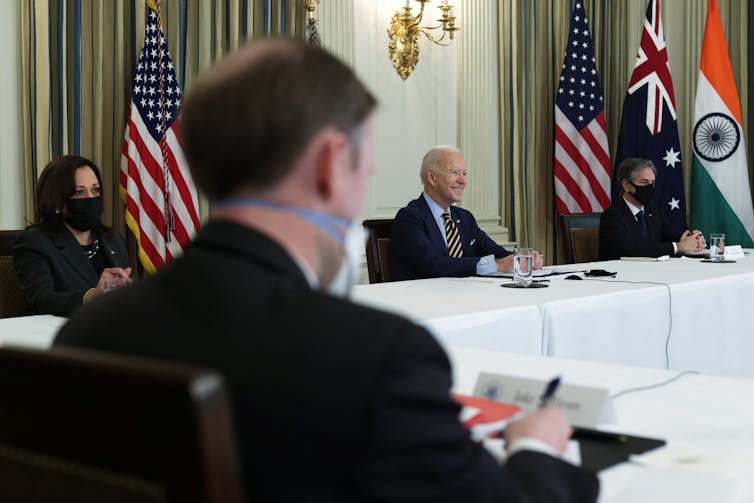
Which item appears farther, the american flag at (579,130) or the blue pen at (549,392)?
the american flag at (579,130)

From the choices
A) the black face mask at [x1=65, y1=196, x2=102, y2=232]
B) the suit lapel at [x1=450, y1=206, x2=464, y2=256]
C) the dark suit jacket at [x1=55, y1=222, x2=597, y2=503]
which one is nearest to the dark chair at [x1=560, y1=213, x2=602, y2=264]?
the suit lapel at [x1=450, y1=206, x2=464, y2=256]

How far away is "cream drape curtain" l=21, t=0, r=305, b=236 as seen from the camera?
175 inches

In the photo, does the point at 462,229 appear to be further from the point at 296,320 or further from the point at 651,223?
the point at 296,320

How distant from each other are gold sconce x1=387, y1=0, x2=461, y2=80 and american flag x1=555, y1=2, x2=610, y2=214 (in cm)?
131

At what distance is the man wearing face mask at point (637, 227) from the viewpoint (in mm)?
5355

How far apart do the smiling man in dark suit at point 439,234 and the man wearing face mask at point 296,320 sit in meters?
3.17

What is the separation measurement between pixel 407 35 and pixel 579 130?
5.89ft

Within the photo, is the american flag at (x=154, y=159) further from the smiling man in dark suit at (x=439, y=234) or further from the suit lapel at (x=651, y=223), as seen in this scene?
the suit lapel at (x=651, y=223)

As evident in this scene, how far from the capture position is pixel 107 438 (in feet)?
2.20

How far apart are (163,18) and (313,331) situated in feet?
14.7

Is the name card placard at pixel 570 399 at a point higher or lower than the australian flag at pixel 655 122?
lower

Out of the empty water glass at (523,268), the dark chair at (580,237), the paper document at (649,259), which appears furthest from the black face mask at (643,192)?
the empty water glass at (523,268)

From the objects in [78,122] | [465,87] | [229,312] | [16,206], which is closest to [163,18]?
[78,122]

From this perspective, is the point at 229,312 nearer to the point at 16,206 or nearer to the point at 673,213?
the point at 16,206
